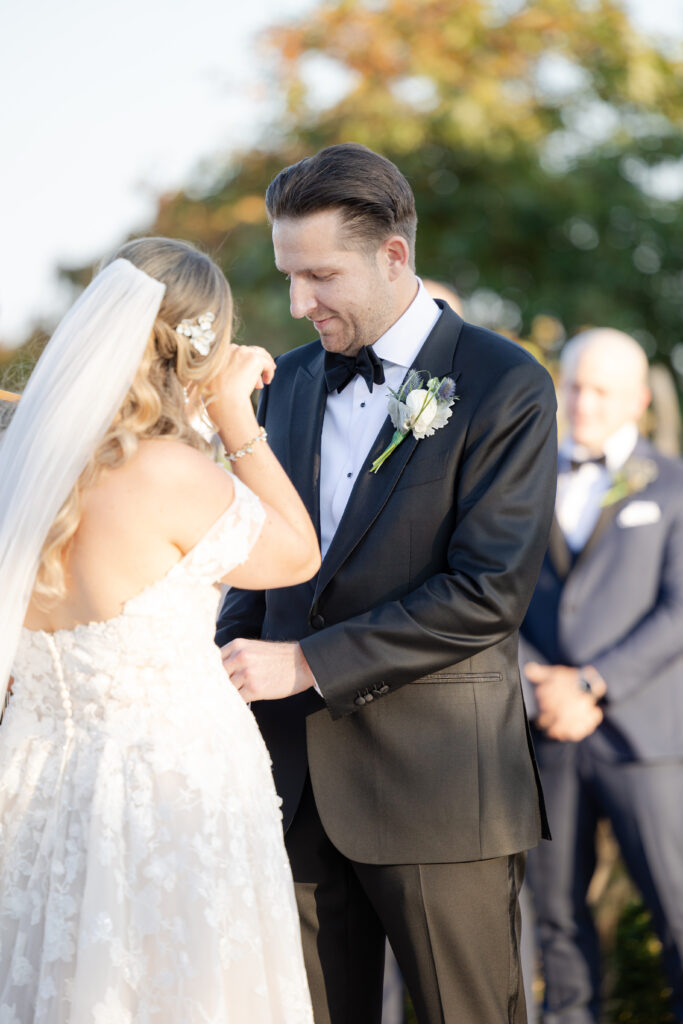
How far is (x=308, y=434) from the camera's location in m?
3.16

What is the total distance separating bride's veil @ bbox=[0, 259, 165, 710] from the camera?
2.43m

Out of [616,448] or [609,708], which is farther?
[616,448]

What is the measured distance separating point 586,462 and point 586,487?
0.11 m

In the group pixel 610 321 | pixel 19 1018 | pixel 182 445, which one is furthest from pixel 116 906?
pixel 610 321

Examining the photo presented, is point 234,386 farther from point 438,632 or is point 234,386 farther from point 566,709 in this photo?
point 566,709

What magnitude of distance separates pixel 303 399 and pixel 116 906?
147 cm

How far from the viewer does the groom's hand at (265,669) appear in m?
2.71

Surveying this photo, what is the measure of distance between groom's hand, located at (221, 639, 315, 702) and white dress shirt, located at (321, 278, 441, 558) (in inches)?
14.4

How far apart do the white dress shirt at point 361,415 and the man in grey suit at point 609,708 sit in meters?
1.78

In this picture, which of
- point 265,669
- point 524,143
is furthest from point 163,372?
point 524,143

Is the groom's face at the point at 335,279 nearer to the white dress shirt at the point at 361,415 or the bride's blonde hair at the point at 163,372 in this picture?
the white dress shirt at the point at 361,415

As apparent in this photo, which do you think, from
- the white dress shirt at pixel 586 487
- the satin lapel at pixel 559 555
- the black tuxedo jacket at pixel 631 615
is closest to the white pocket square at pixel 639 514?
the black tuxedo jacket at pixel 631 615

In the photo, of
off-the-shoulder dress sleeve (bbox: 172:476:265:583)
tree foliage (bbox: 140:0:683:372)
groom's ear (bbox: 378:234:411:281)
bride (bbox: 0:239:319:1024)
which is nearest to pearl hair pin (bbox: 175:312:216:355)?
bride (bbox: 0:239:319:1024)

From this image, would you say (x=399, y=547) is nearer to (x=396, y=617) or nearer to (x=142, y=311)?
(x=396, y=617)
